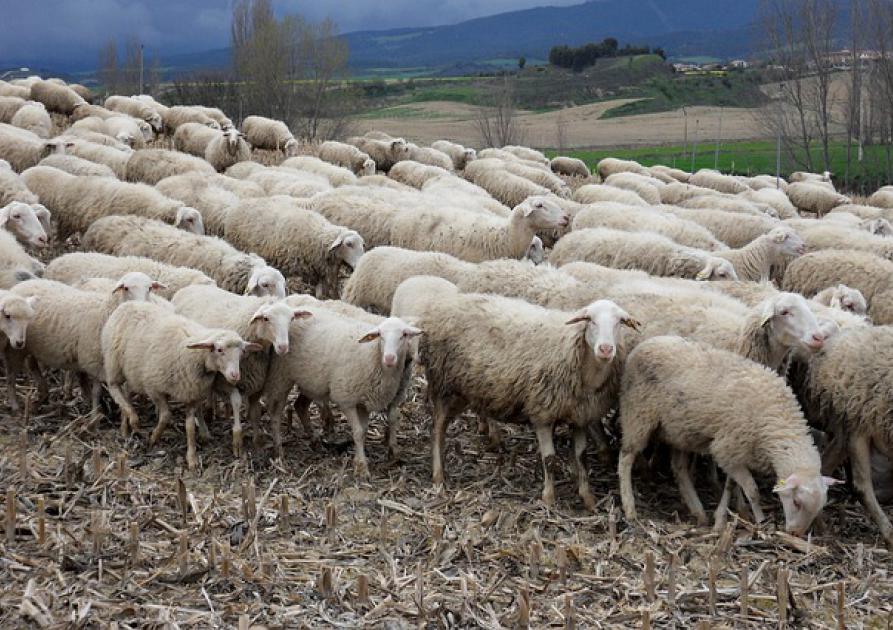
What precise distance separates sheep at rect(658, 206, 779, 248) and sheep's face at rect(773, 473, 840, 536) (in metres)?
8.64

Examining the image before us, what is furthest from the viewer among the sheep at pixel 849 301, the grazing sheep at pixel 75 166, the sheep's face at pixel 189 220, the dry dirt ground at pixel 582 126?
the dry dirt ground at pixel 582 126

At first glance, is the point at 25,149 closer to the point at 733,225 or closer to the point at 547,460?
the point at 733,225

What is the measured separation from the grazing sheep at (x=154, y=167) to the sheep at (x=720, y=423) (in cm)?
1038

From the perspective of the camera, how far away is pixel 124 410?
8.28 m

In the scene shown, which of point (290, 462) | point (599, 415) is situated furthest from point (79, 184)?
point (599, 415)

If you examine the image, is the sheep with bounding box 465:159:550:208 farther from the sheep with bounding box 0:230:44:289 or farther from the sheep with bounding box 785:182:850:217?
the sheep with bounding box 0:230:44:289

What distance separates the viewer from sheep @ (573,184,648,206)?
18.0 m

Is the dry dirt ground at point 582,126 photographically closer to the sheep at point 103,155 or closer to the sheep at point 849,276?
the sheep at point 103,155

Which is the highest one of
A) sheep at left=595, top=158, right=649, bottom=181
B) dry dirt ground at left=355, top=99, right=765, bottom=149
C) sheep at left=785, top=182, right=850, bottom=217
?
sheep at left=595, top=158, right=649, bottom=181

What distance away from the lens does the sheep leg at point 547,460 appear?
24.3ft

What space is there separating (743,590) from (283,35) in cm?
3937

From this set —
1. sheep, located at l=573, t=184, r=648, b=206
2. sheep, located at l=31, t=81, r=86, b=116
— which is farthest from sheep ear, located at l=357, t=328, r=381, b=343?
sheep, located at l=31, t=81, r=86, b=116

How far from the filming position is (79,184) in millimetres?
13828

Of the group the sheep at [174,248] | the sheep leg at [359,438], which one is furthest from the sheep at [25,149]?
the sheep leg at [359,438]
